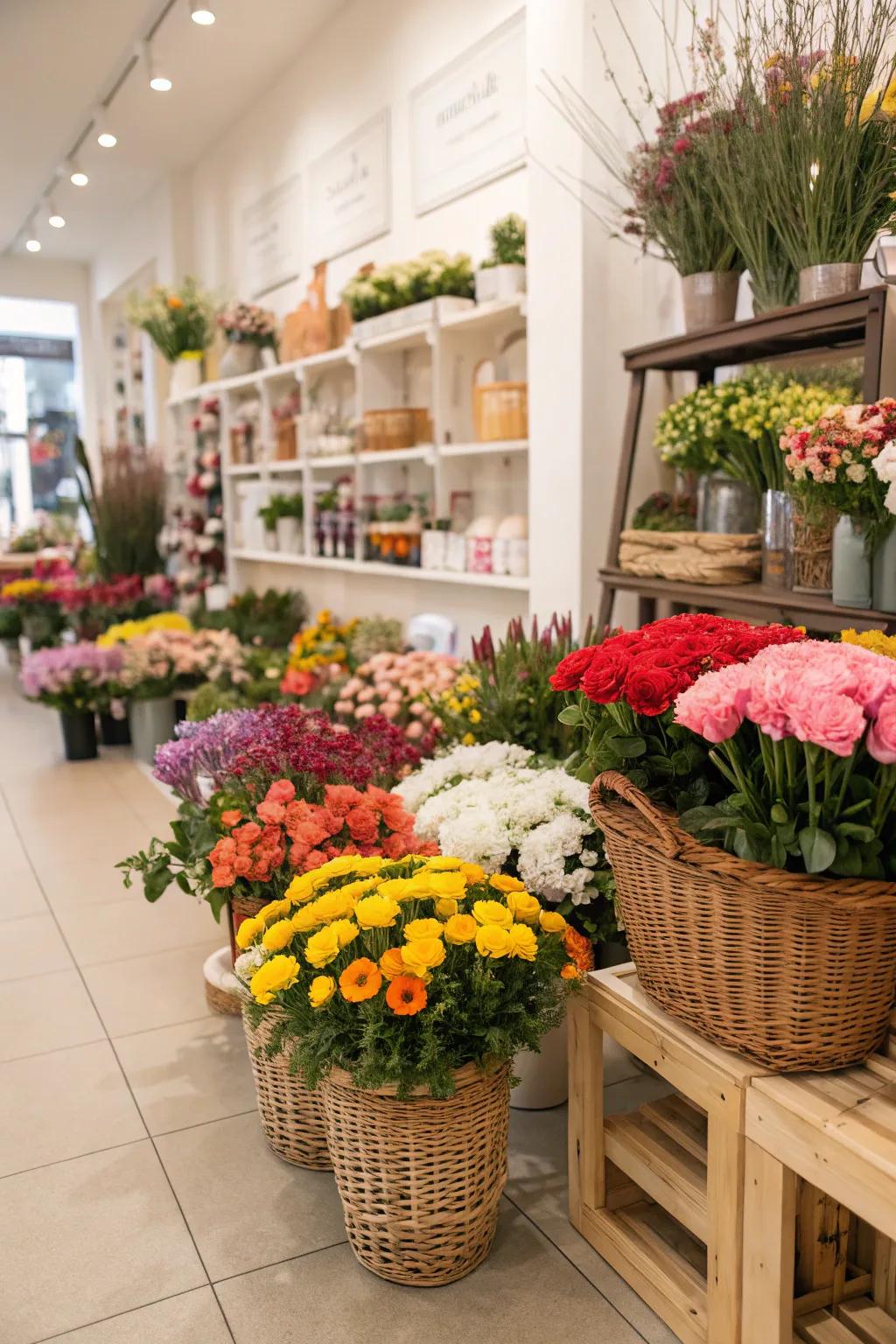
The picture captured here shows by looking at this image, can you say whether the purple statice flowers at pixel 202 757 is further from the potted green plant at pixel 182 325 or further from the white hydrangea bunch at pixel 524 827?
the potted green plant at pixel 182 325

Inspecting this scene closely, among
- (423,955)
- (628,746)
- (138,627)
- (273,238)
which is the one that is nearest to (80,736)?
(138,627)

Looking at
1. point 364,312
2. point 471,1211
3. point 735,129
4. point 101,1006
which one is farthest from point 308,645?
point 471,1211

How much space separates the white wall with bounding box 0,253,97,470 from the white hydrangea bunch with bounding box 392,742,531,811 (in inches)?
383

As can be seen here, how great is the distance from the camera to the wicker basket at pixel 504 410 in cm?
387

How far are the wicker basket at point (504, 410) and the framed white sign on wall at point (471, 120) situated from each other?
0.92 m

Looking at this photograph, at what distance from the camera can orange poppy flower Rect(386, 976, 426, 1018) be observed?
62.9 inches

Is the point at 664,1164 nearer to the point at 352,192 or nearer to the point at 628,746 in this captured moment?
the point at 628,746

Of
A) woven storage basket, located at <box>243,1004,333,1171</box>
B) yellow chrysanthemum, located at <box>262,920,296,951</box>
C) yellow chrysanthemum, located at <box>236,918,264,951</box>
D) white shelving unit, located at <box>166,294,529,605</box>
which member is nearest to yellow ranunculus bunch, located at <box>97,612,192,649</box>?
Answer: white shelving unit, located at <box>166,294,529,605</box>

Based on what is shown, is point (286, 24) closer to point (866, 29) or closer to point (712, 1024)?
point (866, 29)

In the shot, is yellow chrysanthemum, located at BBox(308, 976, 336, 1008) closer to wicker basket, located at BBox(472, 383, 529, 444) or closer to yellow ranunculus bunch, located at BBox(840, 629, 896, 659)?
yellow ranunculus bunch, located at BBox(840, 629, 896, 659)

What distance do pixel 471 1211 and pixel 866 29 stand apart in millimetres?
2517

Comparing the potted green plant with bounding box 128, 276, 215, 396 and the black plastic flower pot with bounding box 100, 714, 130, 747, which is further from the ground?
the potted green plant with bounding box 128, 276, 215, 396

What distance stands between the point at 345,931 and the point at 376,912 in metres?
0.06

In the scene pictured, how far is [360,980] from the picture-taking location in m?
1.63
